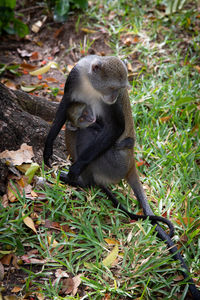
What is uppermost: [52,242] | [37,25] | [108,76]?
[108,76]

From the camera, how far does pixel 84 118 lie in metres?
3.38

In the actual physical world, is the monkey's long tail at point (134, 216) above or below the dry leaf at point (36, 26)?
below

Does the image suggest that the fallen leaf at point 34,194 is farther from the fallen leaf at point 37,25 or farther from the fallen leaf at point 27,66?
the fallen leaf at point 37,25

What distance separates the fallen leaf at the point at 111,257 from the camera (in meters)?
2.68

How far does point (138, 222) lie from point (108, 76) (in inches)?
49.9

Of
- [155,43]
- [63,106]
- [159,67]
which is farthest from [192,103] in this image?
[63,106]

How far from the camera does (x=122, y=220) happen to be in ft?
10.4

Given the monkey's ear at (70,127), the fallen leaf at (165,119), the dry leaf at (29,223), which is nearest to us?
the dry leaf at (29,223)

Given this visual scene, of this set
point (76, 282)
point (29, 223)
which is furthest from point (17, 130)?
point (76, 282)

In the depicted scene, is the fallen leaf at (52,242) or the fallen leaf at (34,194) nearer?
→ the fallen leaf at (52,242)

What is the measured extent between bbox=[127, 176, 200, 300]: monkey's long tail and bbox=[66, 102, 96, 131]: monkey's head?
68cm

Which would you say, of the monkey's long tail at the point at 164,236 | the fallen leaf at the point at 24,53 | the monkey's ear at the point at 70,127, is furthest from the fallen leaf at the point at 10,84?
the monkey's long tail at the point at 164,236

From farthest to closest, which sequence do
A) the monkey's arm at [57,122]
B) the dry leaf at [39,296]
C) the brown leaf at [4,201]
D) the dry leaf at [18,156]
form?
the monkey's arm at [57,122], the dry leaf at [18,156], the brown leaf at [4,201], the dry leaf at [39,296]

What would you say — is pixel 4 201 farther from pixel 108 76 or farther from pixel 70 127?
pixel 108 76
